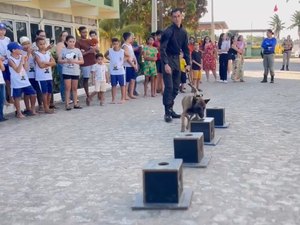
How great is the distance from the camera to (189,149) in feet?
16.4

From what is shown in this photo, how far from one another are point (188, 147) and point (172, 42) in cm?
333

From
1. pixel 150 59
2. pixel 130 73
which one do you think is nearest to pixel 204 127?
pixel 130 73

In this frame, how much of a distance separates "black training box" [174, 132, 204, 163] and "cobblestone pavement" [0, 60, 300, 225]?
232 millimetres

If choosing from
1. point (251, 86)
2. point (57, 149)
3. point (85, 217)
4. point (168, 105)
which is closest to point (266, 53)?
point (251, 86)

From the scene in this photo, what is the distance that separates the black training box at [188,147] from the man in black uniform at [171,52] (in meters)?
2.86

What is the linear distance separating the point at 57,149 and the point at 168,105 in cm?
249

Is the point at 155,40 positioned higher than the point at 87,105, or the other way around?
the point at 155,40

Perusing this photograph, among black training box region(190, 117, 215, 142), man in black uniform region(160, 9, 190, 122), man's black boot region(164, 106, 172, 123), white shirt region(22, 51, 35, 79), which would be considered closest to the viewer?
black training box region(190, 117, 215, 142)

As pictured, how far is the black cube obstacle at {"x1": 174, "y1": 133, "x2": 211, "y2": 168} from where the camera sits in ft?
16.2

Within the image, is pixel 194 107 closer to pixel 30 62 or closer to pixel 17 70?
pixel 17 70

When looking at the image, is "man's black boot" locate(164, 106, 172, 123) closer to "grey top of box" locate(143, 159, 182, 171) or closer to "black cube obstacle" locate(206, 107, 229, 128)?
"black cube obstacle" locate(206, 107, 229, 128)

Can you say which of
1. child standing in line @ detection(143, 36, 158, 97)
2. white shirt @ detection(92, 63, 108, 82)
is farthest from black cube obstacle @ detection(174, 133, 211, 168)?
child standing in line @ detection(143, 36, 158, 97)

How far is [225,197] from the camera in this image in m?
3.99

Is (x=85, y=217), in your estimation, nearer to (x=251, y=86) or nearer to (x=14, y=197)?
(x=14, y=197)
